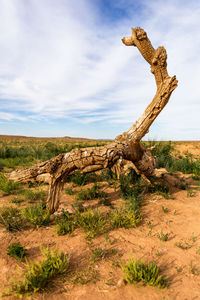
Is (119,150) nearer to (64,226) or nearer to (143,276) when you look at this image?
(64,226)

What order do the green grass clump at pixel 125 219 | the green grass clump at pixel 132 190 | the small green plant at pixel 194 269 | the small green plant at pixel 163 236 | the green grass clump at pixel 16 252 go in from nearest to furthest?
the small green plant at pixel 194 269
the green grass clump at pixel 16 252
the small green plant at pixel 163 236
the green grass clump at pixel 125 219
the green grass clump at pixel 132 190

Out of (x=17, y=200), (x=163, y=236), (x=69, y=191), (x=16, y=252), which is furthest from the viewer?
(x=69, y=191)

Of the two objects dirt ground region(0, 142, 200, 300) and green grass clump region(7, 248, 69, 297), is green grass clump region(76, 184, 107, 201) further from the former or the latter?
green grass clump region(7, 248, 69, 297)

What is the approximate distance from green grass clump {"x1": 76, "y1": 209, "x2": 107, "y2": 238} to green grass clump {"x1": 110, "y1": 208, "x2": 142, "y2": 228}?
222 millimetres

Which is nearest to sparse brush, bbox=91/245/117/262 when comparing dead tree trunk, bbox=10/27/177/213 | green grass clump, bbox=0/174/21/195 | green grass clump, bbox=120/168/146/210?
green grass clump, bbox=120/168/146/210

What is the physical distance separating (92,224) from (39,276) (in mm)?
1371

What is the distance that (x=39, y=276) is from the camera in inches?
90.8

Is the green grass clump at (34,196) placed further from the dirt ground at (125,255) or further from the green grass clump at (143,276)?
the green grass clump at (143,276)

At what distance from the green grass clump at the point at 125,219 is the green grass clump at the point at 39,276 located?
1.39m

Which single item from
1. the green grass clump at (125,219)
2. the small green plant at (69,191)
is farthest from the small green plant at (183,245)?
the small green plant at (69,191)

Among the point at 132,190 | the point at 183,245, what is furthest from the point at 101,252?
the point at 132,190

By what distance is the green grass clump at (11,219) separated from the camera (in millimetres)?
3560

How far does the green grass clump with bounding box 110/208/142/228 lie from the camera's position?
367 cm

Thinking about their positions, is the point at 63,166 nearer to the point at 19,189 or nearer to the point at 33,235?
the point at 33,235
